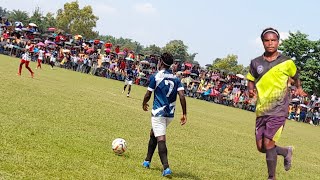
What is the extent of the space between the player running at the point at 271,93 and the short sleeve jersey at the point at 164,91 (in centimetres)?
139

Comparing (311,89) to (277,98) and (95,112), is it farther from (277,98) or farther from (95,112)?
(277,98)

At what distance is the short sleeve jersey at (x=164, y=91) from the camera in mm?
7395

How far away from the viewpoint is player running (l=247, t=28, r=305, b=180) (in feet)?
21.5

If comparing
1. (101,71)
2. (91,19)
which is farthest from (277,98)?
(91,19)

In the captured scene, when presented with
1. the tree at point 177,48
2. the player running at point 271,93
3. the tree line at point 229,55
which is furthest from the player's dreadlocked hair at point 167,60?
the tree at point 177,48

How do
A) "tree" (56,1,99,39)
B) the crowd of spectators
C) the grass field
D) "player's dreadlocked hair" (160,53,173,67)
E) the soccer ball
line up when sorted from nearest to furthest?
the grass field < "player's dreadlocked hair" (160,53,173,67) < the soccer ball < the crowd of spectators < "tree" (56,1,99,39)

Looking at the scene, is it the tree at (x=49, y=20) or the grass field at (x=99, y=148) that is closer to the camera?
the grass field at (x=99, y=148)

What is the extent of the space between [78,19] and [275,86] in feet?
251

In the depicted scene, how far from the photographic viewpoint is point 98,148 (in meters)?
8.52

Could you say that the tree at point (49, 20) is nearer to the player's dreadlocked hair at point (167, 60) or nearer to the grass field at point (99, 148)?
the grass field at point (99, 148)

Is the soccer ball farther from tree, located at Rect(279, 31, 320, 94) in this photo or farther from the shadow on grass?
tree, located at Rect(279, 31, 320, 94)

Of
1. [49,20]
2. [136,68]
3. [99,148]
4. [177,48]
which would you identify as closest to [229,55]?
[177,48]

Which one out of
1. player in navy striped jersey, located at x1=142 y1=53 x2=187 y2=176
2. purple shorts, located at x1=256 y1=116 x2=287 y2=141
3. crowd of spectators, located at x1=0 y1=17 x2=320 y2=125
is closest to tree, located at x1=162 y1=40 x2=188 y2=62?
crowd of spectators, located at x1=0 y1=17 x2=320 y2=125

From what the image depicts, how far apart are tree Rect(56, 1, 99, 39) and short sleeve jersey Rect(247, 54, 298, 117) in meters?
74.8
